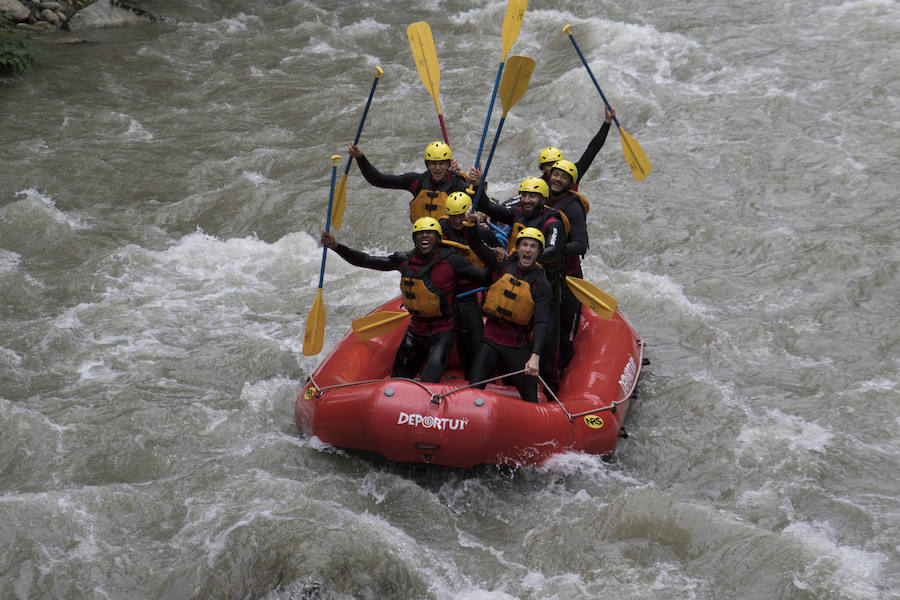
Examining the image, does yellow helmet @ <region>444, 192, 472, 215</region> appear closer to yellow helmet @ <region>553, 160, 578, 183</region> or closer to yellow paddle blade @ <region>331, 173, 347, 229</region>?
yellow helmet @ <region>553, 160, 578, 183</region>

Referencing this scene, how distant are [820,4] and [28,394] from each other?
35.2 ft

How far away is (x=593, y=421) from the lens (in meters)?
5.04

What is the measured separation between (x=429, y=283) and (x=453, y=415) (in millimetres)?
769

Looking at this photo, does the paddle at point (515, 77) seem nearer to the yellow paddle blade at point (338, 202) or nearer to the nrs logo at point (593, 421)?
the yellow paddle blade at point (338, 202)

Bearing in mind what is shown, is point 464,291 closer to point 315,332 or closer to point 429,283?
point 429,283

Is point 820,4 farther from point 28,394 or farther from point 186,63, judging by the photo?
point 28,394

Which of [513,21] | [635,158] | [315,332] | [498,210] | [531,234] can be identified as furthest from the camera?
[635,158]

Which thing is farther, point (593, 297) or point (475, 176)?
point (475, 176)

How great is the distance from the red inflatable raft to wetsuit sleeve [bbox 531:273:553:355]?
0.35 m

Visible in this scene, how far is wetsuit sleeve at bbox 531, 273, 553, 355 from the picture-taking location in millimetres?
5027

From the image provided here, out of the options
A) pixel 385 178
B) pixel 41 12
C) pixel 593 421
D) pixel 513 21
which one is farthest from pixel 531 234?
pixel 41 12

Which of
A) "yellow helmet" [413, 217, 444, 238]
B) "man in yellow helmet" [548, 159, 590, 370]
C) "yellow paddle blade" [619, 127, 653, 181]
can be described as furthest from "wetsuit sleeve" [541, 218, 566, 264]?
"yellow paddle blade" [619, 127, 653, 181]

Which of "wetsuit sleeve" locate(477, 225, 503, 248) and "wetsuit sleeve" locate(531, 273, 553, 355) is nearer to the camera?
"wetsuit sleeve" locate(531, 273, 553, 355)

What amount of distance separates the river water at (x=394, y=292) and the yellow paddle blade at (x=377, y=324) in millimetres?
699
